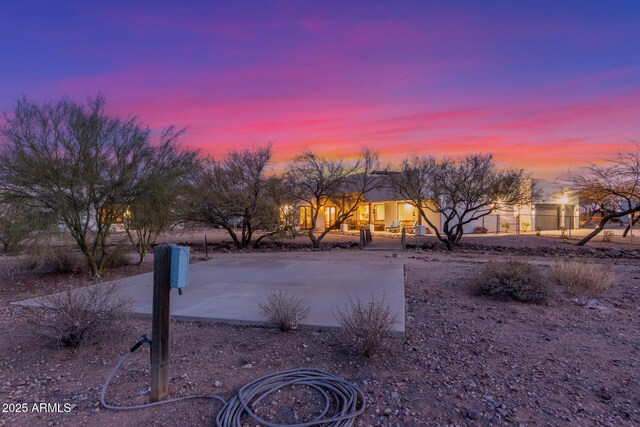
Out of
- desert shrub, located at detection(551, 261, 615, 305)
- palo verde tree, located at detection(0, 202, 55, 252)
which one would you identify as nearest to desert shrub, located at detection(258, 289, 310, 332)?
desert shrub, located at detection(551, 261, 615, 305)

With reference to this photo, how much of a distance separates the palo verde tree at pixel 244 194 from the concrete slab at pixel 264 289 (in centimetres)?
767

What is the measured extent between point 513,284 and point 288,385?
4.71 meters

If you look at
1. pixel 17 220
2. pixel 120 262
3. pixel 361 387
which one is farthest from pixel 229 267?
pixel 361 387

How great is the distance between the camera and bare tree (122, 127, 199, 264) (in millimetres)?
9875

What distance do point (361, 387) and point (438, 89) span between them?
12.7m

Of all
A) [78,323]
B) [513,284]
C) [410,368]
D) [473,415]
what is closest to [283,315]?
[410,368]

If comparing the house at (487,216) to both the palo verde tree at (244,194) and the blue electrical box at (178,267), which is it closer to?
the palo verde tree at (244,194)

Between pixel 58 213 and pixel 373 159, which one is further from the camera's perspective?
pixel 373 159

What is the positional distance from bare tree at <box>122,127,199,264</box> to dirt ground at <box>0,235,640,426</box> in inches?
166

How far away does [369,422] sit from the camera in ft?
9.98

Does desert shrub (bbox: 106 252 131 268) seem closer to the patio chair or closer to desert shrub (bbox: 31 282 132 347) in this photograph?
desert shrub (bbox: 31 282 132 347)

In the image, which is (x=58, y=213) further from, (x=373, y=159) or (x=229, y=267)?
(x=373, y=159)

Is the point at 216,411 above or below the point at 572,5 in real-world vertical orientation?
below

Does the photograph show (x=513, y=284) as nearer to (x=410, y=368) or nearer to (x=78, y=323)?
(x=410, y=368)
